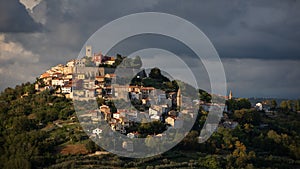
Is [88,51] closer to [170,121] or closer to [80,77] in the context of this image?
[80,77]

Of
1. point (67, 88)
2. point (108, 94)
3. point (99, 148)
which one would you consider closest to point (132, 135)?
point (99, 148)

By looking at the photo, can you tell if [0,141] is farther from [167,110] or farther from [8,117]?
[167,110]

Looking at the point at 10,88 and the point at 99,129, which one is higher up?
the point at 10,88

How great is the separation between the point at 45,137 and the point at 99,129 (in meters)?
3.70

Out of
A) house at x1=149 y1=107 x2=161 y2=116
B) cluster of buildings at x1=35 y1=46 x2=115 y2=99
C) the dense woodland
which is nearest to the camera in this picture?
the dense woodland

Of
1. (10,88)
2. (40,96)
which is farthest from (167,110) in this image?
(10,88)

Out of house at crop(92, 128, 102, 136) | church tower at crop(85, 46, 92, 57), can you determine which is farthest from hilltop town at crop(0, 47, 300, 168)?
church tower at crop(85, 46, 92, 57)

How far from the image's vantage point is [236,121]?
4472 centimetres

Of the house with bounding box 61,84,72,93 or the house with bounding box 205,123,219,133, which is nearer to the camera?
the house with bounding box 205,123,219,133

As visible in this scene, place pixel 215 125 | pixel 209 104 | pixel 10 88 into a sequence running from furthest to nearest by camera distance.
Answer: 1. pixel 10 88
2. pixel 209 104
3. pixel 215 125

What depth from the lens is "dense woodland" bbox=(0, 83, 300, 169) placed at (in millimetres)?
30875

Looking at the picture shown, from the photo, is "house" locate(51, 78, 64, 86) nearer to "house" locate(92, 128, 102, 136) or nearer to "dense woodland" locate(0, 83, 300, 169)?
"dense woodland" locate(0, 83, 300, 169)

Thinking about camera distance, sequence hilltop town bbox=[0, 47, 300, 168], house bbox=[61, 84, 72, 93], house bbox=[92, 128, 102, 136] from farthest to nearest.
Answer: house bbox=[61, 84, 72, 93] < house bbox=[92, 128, 102, 136] < hilltop town bbox=[0, 47, 300, 168]

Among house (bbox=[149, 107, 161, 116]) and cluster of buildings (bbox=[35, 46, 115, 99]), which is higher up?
cluster of buildings (bbox=[35, 46, 115, 99])
